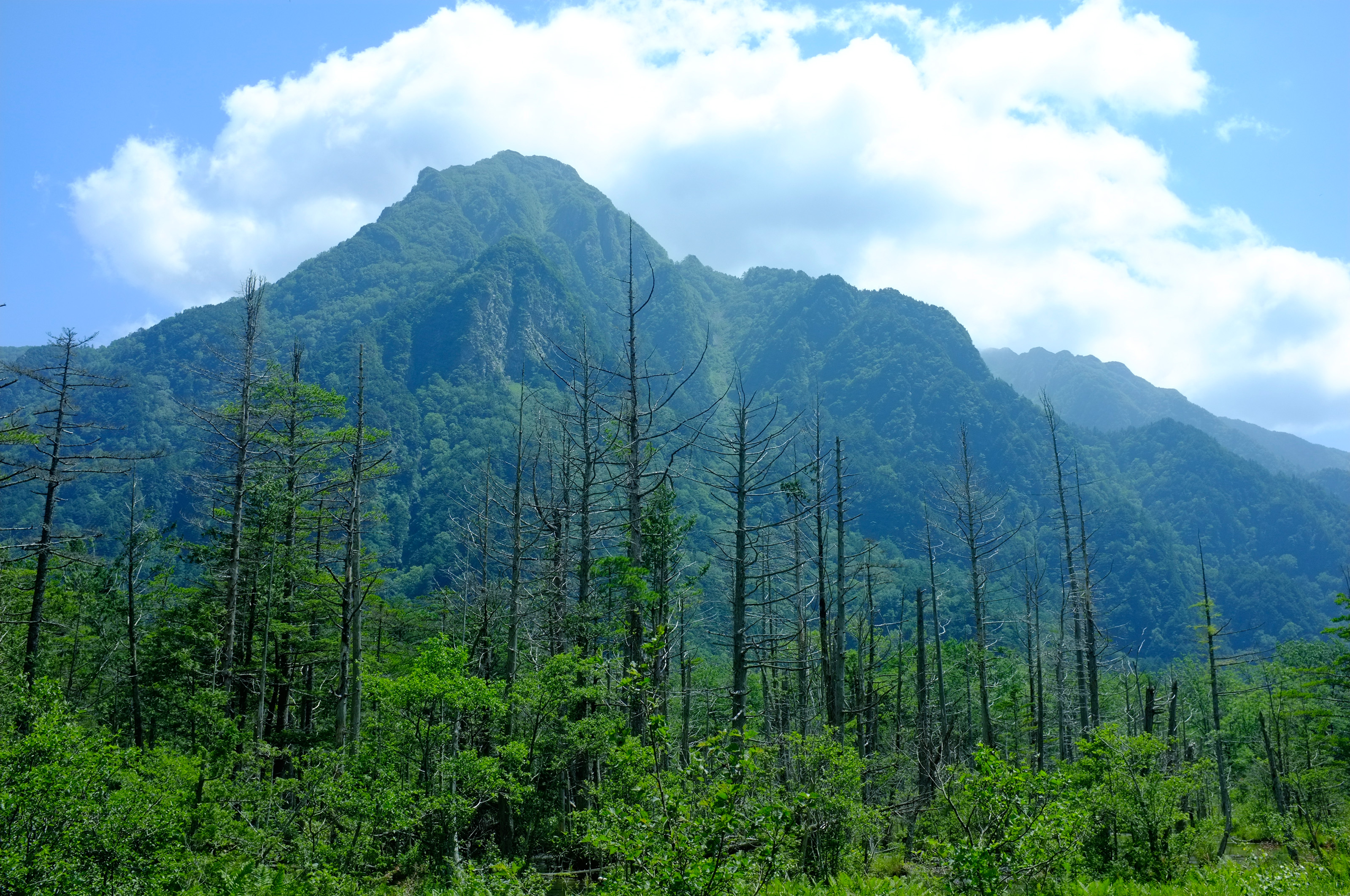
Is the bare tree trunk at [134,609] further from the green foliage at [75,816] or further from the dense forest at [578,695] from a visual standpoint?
the green foliage at [75,816]

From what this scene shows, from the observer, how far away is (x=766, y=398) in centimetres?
13625

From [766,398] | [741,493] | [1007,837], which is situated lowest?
[1007,837]

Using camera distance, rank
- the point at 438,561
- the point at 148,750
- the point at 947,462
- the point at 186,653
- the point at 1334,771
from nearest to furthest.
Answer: the point at 148,750 < the point at 186,653 < the point at 1334,771 < the point at 438,561 < the point at 947,462

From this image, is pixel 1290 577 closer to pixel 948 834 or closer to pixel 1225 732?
pixel 1225 732

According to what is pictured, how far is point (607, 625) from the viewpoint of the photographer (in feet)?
57.4

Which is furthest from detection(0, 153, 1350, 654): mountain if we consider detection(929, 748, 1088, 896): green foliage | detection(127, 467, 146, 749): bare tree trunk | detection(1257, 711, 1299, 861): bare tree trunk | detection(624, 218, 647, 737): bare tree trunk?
detection(929, 748, 1088, 896): green foliage

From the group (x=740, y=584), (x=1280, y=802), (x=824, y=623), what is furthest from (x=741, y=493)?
(x=1280, y=802)

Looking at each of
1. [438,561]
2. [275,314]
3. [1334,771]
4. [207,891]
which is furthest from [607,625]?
[275,314]

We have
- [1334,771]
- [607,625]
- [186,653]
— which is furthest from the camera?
[1334,771]

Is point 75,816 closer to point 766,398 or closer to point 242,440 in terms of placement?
point 242,440

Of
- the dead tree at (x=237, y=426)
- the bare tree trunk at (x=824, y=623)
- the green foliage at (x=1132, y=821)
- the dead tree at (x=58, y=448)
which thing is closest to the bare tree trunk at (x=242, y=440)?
the dead tree at (x=237, y=426)

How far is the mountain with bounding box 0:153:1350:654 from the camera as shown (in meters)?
86.4

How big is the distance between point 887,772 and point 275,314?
138789 millimetres

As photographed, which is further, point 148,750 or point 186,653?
point 186,653
